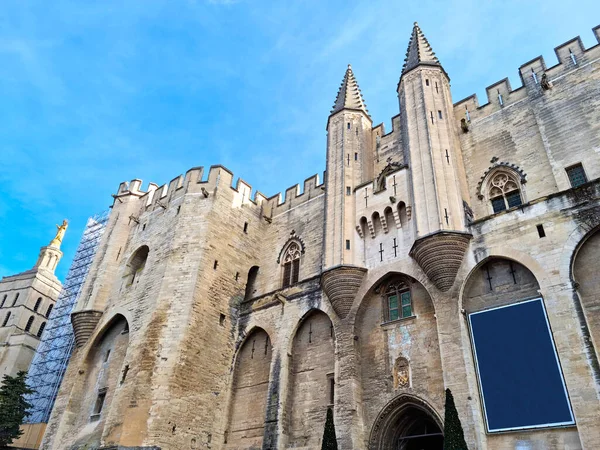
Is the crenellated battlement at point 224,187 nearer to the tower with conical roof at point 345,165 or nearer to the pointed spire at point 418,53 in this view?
the tower with conical roof at point 345,165

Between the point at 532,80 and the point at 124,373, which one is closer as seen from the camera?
the point at 124,373

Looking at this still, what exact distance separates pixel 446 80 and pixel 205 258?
10.3 m

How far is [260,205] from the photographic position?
2092cm

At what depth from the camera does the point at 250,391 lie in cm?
1533

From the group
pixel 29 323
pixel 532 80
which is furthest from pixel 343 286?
pixel 29 323

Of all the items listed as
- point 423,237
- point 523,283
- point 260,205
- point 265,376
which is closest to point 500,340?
point 523,283

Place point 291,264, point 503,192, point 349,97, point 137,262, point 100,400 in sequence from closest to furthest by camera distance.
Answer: point 503,192, point 100,400, point 291,264, point 349,97, point 137,262

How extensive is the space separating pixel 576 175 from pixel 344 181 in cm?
690

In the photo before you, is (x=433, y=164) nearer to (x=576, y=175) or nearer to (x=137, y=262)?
(x=576, y=175)

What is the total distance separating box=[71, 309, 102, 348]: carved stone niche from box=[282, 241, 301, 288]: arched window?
7265 millimetres

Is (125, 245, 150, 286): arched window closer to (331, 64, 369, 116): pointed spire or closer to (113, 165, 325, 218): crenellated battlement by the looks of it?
(113, 165, 325, 218): crenellated battlement

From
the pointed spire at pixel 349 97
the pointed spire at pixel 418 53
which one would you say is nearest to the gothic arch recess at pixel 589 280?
the pointed spire at pixel 418 53

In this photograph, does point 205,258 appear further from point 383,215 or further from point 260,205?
point 383,215

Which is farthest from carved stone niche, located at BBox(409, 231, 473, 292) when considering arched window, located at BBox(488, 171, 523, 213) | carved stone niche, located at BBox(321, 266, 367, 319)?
carved stone niche, located at BBox(321, 266, 367, 319)
